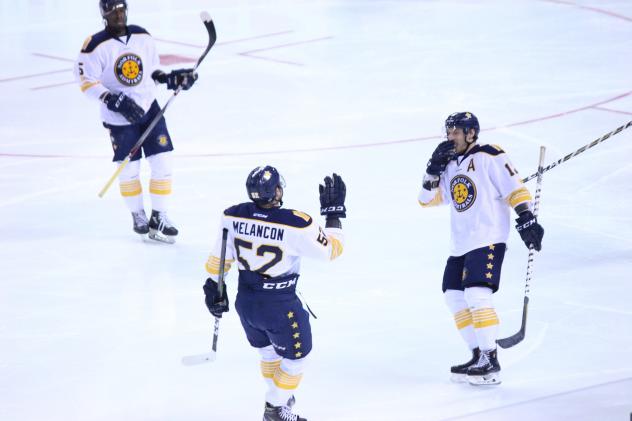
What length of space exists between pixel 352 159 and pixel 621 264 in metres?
2.91

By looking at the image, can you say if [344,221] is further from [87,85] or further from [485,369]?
[485,369]

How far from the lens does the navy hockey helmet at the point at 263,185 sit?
4.44 m

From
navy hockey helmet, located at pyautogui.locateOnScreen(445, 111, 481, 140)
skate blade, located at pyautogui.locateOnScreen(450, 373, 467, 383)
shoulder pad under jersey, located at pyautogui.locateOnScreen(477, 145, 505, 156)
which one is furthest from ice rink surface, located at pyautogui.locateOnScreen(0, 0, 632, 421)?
navy hockey helmet, located at pyautogui.locateOnScreen(445, 111, 481, 140)

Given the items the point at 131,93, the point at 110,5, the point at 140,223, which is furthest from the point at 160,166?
the point at 110,5

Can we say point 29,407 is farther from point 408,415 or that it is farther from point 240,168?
point 240,168

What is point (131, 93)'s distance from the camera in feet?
24.2

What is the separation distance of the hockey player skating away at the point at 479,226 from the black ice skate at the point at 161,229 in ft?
8.80

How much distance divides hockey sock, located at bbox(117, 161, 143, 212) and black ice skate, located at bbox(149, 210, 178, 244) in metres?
0.16

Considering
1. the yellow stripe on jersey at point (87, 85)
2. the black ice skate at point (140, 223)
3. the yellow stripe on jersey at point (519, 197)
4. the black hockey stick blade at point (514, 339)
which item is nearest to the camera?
the yellow stripe on jersey at point (519, 197)

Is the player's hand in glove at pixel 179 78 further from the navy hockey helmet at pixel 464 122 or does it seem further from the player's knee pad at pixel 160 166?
the navy hockey helmet at pixel 464 122

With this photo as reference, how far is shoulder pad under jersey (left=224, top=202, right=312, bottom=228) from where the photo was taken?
4.44 meters

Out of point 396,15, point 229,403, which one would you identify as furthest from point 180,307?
point 396,15

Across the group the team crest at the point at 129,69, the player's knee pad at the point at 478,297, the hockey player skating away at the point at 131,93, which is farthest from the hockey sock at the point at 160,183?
the player's knee pad at the point at 478,297

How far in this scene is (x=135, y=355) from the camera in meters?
5.60
